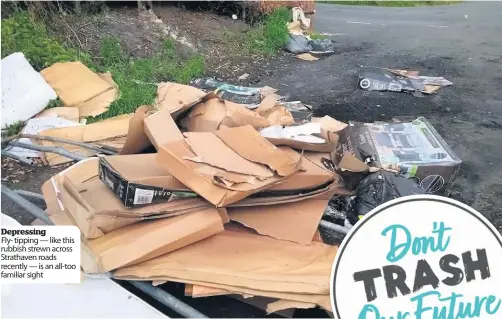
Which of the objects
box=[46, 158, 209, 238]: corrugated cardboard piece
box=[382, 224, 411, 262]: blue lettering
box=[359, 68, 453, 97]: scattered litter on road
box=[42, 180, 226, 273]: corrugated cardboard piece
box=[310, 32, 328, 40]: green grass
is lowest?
box=[359, 68, 453, 97]: scattered litter on road

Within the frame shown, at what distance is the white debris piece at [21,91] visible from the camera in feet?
12.9

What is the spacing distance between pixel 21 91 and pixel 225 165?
2.61 meters

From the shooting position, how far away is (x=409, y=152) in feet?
9.78

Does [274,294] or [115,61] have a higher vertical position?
[115,61]

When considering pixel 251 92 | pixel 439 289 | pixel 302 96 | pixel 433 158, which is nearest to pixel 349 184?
pixel 433 158

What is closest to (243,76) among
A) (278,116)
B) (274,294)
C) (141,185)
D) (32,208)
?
(278,116)

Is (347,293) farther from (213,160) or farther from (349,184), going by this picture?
(349,184)

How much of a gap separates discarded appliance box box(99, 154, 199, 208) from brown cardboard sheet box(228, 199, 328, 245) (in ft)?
0.73

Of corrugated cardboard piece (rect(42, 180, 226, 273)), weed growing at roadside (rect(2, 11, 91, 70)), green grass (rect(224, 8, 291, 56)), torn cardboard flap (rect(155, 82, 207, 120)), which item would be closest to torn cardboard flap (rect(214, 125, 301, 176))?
corrugated cardboard piece (rect(42, 180, 226, 273))

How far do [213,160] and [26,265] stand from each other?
0.81 meters

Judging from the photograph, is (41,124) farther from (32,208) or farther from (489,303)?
(489,303)

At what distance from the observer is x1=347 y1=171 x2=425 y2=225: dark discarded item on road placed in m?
2.55

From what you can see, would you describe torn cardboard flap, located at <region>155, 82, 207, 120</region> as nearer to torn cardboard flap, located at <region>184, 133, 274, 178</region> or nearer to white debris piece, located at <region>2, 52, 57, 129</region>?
white debris piece, located at <region>2, 52, 57, 129</region>

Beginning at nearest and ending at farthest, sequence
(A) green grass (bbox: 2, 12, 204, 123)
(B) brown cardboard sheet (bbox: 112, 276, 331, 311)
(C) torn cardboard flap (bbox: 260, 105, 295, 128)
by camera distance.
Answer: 1. (B) brown cardboard sheet (bbox: 112, 276, 331, 311)
2. (C) torn cardboard flap (bbox: 260, 105, 295, 128)
3. (A) green grass (bbox: 2, 12, 204, 123)
